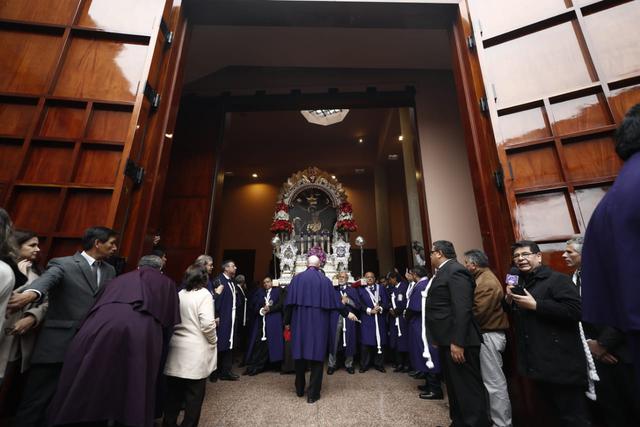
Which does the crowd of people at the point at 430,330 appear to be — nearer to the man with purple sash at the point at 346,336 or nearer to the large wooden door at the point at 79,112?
the large wooden door at the point at 79,112

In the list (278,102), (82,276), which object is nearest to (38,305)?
(82,276)

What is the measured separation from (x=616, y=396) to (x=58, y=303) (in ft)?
12.4

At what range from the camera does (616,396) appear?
6.40ft

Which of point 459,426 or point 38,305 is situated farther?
point 459,426

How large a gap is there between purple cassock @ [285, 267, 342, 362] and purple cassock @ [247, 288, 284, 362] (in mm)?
1172

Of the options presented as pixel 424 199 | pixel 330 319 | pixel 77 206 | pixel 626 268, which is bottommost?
pixel 330 319

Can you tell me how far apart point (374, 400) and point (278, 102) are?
235 inches

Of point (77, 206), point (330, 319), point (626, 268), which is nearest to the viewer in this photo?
point (626, 268)

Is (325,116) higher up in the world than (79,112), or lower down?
higher up

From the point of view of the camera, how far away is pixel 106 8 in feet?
9.32

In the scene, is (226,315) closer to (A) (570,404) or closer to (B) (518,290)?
(B) (518,290)

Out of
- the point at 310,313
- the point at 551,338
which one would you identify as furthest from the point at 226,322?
the point at 551,338

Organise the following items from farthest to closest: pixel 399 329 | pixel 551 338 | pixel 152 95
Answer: pixel 399 329, pixel 152 95, pixel 551 338

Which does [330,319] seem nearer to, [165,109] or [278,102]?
[165,109]
